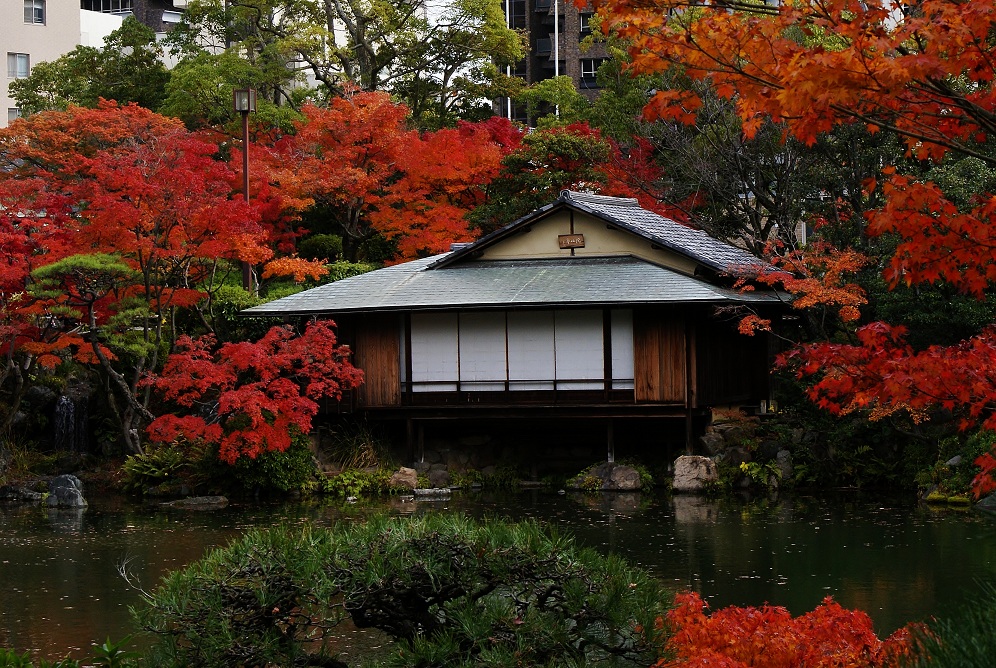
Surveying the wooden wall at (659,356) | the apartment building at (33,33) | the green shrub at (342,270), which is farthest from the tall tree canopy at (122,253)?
the apartment building at (33,33)

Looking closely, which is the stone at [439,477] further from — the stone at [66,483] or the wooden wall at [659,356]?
the stone at [66,483]

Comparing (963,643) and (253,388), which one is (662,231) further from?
(963,643)

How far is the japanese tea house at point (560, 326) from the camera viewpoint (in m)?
Answer: 20.0

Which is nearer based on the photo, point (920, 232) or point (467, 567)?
point (467, 567)

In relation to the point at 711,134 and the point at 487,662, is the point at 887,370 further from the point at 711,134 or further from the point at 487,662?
the point at 711,134

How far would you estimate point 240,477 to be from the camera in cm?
1955

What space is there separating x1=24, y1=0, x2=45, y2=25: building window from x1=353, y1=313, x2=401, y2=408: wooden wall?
2855cm

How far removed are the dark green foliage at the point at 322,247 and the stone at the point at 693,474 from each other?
11902 millimetres

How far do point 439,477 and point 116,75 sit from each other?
18425mm

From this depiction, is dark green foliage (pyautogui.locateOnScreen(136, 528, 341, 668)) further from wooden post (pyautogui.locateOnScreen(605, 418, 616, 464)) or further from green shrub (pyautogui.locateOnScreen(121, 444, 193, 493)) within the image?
green shrub (pyautogui.locateOnScreen(121, 444, 193, 493))

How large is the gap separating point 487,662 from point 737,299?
46.0 ft

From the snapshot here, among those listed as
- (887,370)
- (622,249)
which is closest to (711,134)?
(622,249)

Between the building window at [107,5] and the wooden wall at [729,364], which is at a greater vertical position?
the building window at [107,5]

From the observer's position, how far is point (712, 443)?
1989 centimetres
